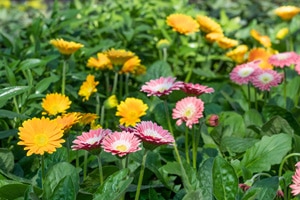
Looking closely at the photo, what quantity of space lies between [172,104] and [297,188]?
92 centimetres

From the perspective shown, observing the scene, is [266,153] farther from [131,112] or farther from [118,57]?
[118,57]

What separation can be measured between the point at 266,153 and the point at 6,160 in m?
0.71

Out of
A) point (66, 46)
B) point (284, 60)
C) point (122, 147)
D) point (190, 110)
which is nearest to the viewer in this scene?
point (122, 147)

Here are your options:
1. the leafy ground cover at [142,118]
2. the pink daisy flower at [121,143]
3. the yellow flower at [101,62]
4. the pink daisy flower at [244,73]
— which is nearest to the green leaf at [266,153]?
the leafy ground cover at [142,118]

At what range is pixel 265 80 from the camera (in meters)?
2.18

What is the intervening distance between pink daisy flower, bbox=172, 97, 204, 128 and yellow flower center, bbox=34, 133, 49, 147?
0.39 metres

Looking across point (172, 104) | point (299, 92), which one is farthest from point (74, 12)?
point (299, 92)

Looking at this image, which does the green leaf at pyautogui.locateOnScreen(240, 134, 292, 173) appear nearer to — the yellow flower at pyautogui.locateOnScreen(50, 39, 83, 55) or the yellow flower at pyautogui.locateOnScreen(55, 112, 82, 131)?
the yellow flower at pyautogui.locateOnScreen(55, 112, 82, 131)

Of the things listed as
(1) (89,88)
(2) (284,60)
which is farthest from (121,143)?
(2) (284,60)

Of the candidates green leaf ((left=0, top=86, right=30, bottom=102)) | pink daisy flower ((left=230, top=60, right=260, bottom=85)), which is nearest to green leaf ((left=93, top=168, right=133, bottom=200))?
green leaf ((left=0, top=86, right=30, bottom=102))

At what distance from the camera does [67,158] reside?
1.77 m

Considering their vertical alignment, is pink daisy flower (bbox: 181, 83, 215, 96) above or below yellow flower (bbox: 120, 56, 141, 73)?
above

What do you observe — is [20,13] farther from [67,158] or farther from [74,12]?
[67,158]

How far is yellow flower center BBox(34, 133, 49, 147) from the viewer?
149 centimetres
